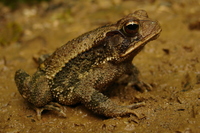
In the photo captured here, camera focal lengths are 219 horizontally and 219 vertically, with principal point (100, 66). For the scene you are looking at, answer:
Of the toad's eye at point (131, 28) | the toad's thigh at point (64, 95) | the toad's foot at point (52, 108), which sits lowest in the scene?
the toad's foot at point (52, 108)

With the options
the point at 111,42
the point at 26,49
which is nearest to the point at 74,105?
the point at 111,42

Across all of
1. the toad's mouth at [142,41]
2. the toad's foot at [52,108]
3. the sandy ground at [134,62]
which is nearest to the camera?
the sandy ground at [134,62]

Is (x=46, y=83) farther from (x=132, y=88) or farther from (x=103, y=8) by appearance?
(x=103, y=8)

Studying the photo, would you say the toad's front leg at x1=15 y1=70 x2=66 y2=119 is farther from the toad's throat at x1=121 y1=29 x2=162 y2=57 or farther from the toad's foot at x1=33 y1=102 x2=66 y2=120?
the toad's throat at x1=121 y1=29 x2=162 y2=57

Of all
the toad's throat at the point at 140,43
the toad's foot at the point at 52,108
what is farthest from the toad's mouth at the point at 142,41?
the toad's foot at the point at 52,108

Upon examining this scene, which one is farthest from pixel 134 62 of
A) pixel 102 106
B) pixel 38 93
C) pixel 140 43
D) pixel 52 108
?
pixel 38 93

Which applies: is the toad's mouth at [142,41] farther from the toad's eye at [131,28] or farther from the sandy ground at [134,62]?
the sandy ground at [134,62]

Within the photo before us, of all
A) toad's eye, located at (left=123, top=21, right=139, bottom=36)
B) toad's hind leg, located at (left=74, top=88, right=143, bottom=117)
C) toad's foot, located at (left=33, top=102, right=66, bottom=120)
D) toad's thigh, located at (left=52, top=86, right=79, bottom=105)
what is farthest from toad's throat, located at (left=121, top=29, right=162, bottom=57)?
toad's foot, located at (left=33, top=102, right=66, bottom=120)
